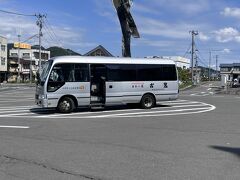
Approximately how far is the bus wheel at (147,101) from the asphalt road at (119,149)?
20.0 feet

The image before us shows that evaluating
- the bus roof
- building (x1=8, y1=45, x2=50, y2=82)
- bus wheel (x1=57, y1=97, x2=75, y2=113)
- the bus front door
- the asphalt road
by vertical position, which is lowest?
the asphalt road

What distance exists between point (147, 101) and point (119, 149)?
42.4 feet

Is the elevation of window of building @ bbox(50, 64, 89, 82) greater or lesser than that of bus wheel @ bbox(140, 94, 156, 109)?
greater

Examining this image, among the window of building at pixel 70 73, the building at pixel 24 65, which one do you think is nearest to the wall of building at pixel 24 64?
the building at pixel 24 65

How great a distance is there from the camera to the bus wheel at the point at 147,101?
22844 mm

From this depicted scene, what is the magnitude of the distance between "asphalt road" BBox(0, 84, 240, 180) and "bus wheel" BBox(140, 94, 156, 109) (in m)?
6.10

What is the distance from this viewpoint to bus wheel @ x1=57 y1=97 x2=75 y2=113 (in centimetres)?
2014

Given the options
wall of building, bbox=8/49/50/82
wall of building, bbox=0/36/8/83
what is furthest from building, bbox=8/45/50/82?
wall of building, bbox=0/36/8/83

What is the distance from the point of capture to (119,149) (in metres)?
10.2

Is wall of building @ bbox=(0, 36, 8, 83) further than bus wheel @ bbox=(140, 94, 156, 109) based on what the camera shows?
Yes

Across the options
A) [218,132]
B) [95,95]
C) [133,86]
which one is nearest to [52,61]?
[95,95]

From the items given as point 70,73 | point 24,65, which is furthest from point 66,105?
point 24,65

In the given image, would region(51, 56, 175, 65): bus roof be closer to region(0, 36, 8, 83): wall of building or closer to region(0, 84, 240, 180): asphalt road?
region(0, 84, 240, 180): asphalt road

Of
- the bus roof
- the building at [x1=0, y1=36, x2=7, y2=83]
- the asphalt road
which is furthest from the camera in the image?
the building at [x1=0, y1=36, x2=7, y2=83]
